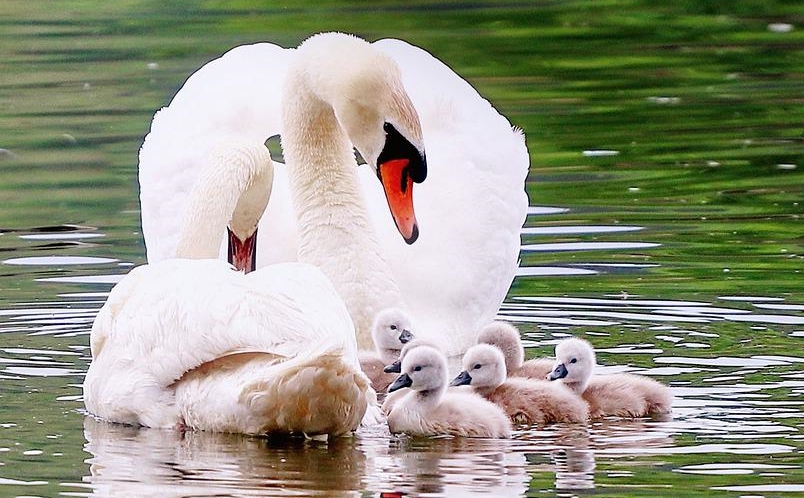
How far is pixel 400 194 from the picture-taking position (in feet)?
31.2

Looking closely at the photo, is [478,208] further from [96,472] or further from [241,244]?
[96,472]

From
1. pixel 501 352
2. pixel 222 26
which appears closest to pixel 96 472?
pixel 501 352

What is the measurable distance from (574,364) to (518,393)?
24 centimetres

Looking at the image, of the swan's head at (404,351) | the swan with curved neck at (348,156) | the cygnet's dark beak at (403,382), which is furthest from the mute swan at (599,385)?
the swan with curved neck at (348,156)

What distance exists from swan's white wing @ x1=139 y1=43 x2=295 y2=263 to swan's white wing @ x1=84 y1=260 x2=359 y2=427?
6.46 feet

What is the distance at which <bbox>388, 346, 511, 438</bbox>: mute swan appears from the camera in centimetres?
791

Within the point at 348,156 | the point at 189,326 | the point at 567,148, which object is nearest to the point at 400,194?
the point at 348,156

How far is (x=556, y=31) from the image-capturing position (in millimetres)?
21625

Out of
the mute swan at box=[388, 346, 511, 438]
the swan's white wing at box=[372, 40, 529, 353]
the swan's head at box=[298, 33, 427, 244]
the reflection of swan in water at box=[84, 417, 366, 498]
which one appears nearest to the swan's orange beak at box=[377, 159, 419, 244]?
the swan's head at box=[298, 33, 427, 244]

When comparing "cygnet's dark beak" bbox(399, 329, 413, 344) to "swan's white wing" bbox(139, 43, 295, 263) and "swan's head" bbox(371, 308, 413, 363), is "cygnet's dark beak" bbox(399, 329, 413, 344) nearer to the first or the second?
"swan's head" bbox(371, 308, 413, 363)

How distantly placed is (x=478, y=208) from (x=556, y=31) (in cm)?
1149

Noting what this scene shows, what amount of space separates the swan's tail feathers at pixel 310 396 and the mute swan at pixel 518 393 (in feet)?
1.81

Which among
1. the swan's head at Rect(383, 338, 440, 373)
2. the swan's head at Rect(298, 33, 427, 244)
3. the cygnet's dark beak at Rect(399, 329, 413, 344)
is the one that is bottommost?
the swan's head at Rect(383, 338, 440, 373)

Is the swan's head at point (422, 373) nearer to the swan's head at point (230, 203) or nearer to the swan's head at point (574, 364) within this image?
the swan's head at point (574, 364)
